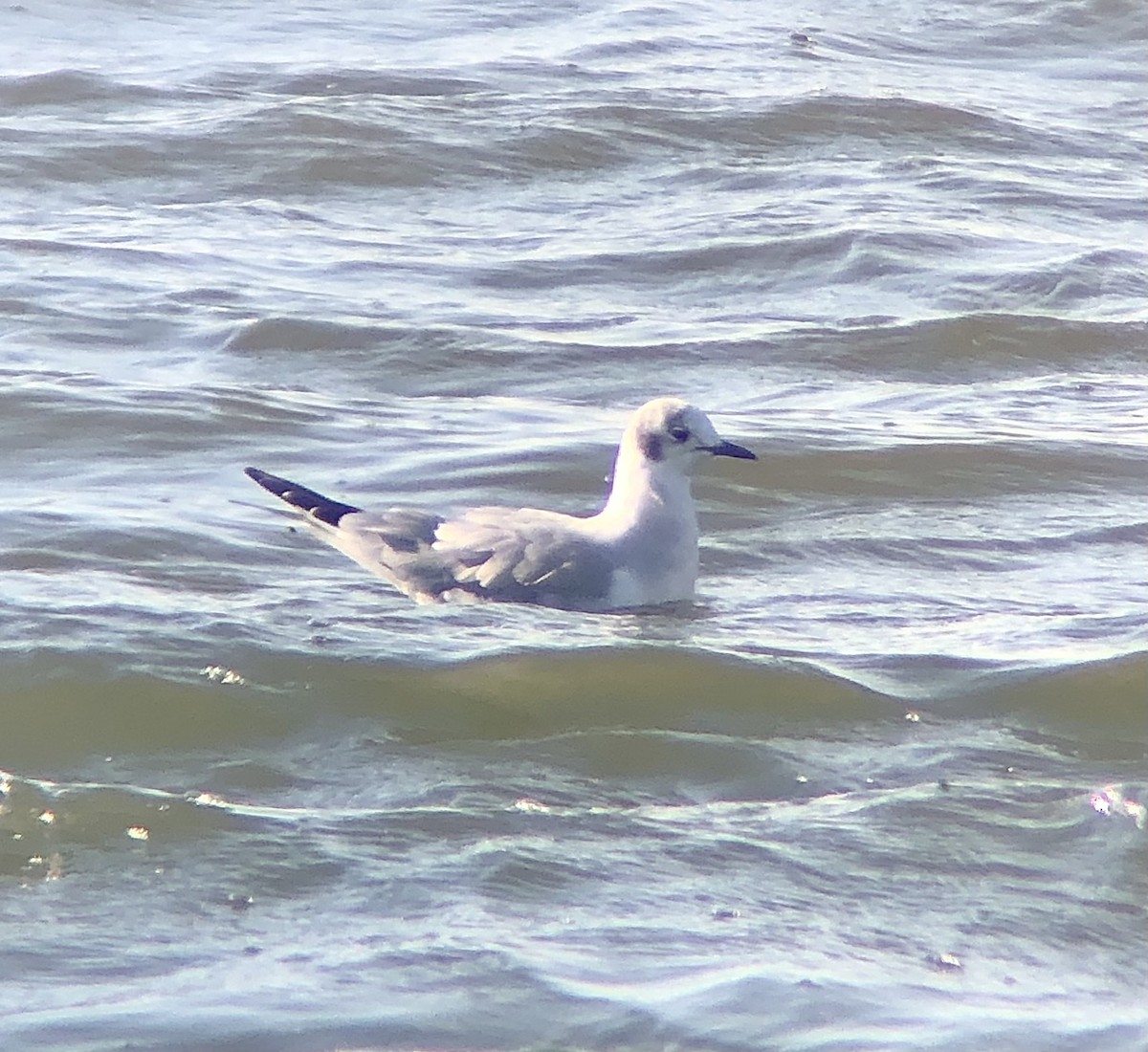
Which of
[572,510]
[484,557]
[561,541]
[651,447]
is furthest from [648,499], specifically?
[572,510]

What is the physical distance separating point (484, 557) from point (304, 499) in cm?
57

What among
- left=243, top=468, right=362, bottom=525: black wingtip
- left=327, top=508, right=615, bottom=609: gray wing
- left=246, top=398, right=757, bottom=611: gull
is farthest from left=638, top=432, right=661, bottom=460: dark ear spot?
left=243, top=468, right=362, bottom=525: black wingtip

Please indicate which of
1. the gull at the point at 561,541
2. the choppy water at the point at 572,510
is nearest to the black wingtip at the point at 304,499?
the gull at the point at 561,541

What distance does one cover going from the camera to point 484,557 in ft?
21.5

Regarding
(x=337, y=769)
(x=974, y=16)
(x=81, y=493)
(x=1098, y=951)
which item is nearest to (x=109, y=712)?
(x=337, y=769)

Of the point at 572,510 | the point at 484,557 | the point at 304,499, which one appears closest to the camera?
the point at 484,557

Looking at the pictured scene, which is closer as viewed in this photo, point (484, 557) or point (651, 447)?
point (484, 557)

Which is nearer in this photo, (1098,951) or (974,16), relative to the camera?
(1098,951)

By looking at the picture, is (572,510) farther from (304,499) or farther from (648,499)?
(304,499)

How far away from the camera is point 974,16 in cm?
1492

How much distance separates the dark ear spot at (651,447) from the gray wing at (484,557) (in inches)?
13.6

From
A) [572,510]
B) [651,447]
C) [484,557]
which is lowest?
[572,510]

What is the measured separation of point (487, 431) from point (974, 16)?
781 centimetres

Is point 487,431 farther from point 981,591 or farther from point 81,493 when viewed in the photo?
point 981,591
